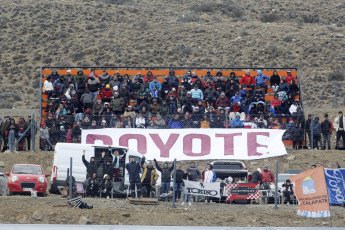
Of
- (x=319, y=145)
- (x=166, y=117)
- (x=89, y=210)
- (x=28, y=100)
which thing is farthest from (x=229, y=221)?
(x=28, y=100)

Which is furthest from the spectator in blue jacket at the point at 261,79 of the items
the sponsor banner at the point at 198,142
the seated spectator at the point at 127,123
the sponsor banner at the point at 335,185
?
the sponsor banner at the point at 335,185

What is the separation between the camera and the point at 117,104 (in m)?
29.0

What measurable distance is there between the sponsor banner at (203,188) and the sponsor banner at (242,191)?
354 millimetres

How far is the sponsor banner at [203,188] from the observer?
21.9 m

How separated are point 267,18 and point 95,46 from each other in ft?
52.2

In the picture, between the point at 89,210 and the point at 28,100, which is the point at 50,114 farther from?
the point at 28,100

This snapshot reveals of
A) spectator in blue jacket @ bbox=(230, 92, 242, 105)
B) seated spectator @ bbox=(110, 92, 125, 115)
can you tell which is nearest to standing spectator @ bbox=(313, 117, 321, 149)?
spectator in blue jacket @ bbox=(230, 92, 242, 105)

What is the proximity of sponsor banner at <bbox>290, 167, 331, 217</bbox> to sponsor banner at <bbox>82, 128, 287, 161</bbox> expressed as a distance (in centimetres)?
778

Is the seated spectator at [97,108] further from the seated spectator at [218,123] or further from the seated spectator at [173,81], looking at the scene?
the seated spectator at [218,123]

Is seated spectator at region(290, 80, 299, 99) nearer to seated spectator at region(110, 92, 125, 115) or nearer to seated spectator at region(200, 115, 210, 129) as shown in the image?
seated spectator at region(200, 115, 210, 129)

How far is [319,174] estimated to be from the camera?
61.7 ft

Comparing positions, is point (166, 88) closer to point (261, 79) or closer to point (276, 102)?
point (261, 79)

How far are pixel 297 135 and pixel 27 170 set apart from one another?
992cm

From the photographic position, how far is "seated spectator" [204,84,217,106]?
98.3 feet
